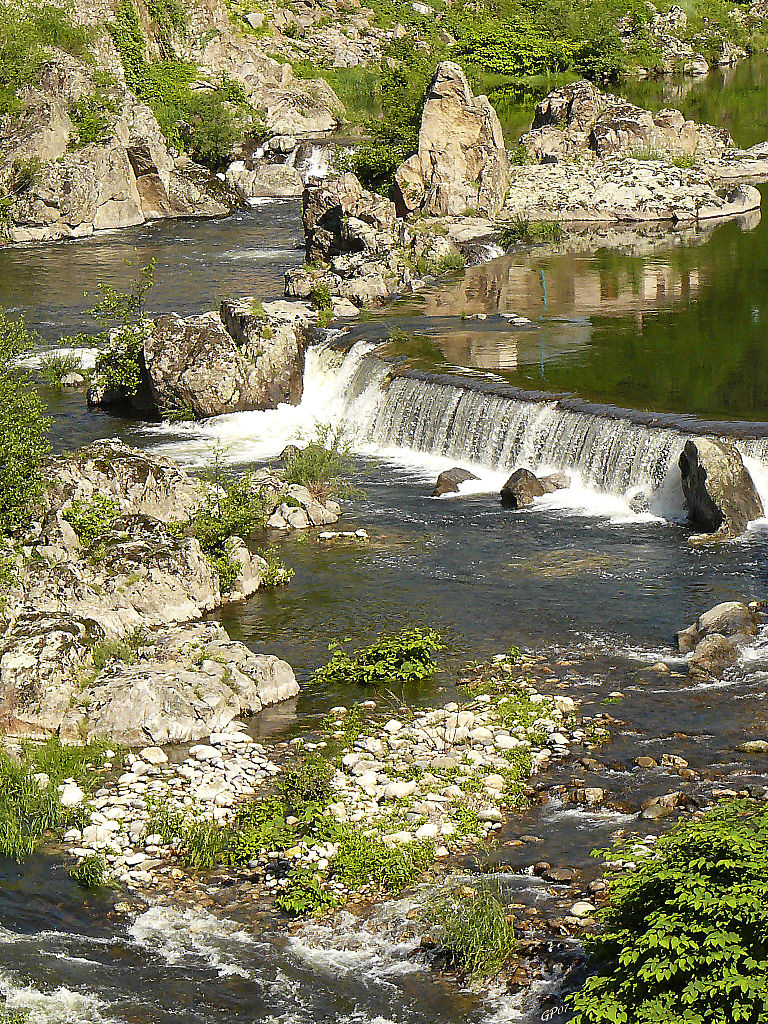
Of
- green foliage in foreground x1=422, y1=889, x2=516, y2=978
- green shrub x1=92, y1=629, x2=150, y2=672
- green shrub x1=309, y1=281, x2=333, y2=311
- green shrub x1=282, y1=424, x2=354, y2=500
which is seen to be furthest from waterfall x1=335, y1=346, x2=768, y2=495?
green foliage in foreground x1=422, y1=889, x2=516, y2=978

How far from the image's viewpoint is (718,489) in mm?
20484

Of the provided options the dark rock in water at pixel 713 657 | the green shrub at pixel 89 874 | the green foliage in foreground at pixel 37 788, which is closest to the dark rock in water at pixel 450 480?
the dark rock in water at pixel 713 657

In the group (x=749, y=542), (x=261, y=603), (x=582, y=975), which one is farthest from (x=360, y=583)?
(x=582, y=975)

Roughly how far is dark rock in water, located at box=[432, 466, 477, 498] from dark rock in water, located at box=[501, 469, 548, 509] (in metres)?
1.09

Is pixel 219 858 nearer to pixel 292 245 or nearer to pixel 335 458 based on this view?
pixel 335 458

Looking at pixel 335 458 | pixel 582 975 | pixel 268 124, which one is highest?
pixel 268 124

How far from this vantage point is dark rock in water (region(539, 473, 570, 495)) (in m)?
23.1

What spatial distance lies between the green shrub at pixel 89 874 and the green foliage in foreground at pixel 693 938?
4.88 metres

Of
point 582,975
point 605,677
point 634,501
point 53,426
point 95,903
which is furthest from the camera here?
point 53,426

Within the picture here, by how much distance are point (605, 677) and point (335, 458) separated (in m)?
9.19

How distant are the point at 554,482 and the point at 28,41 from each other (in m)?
43.3

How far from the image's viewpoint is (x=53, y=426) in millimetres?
27844

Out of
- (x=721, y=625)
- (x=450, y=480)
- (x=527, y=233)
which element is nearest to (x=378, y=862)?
(x=721, y=625)

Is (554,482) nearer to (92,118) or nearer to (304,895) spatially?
(304,895)
